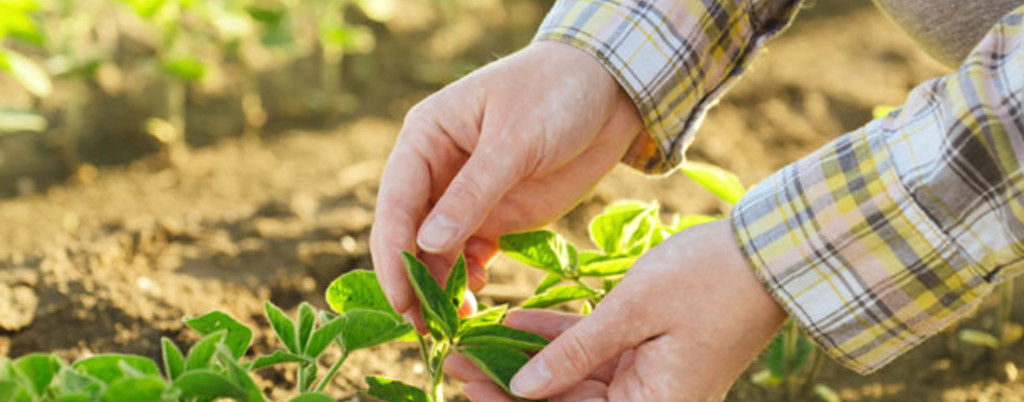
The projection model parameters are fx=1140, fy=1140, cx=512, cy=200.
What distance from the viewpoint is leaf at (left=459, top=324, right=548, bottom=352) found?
1.31m

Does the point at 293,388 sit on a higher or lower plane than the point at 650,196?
higher

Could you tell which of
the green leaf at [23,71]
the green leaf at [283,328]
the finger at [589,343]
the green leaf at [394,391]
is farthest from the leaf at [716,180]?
the green leaf at [23,71]

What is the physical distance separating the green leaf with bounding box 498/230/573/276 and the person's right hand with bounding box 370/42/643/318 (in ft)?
0.20

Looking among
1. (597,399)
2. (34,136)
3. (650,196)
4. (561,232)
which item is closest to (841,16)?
(650,196)

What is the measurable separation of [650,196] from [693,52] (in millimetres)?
991

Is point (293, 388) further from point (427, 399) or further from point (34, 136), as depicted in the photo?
point (34, 136)

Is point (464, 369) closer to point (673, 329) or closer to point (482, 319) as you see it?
point (482, 319)

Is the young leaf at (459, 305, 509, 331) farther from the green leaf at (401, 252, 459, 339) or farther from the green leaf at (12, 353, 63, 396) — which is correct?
the green leaf at (12, 353, 63, 396)

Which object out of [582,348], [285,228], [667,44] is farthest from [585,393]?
[285,228]

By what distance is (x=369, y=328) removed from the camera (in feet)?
4.04

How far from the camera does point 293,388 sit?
1.79m

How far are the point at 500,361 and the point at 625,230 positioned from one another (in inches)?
11.5

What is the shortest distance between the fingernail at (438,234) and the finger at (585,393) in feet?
0.79

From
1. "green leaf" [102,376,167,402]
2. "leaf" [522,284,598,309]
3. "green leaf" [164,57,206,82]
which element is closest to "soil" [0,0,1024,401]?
"green leaf" [164,57,206,82]
